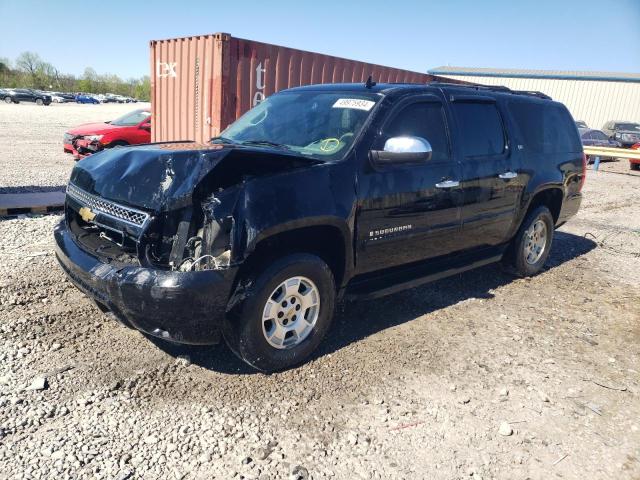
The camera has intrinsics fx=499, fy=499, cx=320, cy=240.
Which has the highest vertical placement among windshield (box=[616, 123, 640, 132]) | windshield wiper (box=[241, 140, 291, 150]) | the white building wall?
the white building wall

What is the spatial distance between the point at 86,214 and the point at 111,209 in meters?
0.34

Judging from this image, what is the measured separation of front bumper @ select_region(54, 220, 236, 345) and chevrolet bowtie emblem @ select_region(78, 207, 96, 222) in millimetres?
411

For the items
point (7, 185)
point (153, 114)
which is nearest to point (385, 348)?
point (7, 185)

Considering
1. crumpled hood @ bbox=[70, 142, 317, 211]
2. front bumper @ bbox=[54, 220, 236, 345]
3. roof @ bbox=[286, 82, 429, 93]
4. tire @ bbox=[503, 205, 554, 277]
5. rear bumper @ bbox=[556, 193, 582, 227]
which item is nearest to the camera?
front bumper @ bbox=[54, 220, 236, 345]

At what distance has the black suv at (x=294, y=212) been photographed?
281 centimetres

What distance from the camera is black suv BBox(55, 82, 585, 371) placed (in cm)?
281

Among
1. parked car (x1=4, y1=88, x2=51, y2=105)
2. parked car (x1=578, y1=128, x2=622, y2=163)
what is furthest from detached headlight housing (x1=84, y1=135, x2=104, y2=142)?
parked car (x1=4, y1=88, x2=51, y2=105)

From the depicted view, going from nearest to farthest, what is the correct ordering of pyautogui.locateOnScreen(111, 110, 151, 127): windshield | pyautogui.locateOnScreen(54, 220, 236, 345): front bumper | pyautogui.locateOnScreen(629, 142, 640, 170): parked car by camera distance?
pyautogui.locateOnScreen(54, 220, 236, 345): front bumper → pyautogui.locateOnScreen(111, 110, 151, 127): windshield → pyautogui.locateOnScreen(629, 142, 640, 170): parked car

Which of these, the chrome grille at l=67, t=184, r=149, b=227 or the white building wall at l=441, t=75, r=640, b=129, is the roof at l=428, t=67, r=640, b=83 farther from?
the chrome grille at l=67, t=184, r=149, b=227

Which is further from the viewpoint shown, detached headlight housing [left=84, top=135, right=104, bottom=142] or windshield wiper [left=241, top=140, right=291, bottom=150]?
detached headlight housing [left=84, top=135, right=104, bottom=142]

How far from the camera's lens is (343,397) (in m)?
3.12

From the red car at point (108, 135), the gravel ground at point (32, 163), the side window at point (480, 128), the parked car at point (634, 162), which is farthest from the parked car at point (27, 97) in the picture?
the side window at point (480, 128)

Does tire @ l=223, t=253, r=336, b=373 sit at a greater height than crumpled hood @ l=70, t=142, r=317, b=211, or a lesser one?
lesser

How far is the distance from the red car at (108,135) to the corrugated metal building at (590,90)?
119 feet
